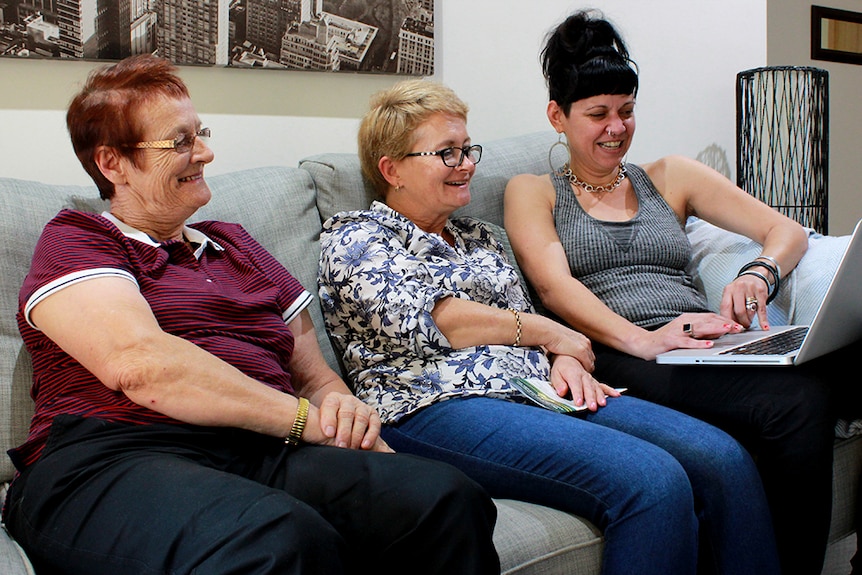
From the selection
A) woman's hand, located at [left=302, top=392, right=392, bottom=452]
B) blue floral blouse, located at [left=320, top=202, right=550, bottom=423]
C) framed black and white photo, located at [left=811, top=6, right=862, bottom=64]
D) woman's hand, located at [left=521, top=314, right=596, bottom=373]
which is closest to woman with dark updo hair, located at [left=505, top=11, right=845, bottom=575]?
woman's hand, located at [left=521, top=314, right=596, bottom=373]

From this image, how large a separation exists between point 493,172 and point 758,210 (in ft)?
2.18

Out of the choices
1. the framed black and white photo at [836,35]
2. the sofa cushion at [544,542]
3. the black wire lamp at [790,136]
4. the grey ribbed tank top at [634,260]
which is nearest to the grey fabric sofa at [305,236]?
the sofa cushion at [544,542]

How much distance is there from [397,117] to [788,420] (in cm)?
101

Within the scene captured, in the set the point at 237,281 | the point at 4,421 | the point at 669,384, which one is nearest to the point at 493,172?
the point at 669,384

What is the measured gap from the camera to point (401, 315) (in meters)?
1.67

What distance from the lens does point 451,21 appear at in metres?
2.45

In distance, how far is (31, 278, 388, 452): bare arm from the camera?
1.25m

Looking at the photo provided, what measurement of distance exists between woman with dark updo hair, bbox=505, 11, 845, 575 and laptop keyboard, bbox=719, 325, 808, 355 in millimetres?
65

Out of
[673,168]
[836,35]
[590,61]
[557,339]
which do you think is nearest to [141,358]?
[557,339]

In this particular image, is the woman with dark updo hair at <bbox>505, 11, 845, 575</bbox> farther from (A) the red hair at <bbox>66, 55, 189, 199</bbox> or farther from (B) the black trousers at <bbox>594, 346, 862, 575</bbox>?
(A) the red hair at <bbox>66, 55, 189, 199</bbox>

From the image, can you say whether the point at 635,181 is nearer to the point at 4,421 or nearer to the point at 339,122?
the point at 339,122

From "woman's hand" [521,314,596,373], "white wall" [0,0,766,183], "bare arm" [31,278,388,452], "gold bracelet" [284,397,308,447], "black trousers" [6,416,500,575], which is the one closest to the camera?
"black trousers" [6,416,500,575]

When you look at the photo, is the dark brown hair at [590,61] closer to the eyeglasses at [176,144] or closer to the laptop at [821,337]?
the laptop at [821,337]

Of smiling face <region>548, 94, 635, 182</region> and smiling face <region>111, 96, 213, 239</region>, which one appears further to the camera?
smiling face <region>548, 94, 635, 182</region>
